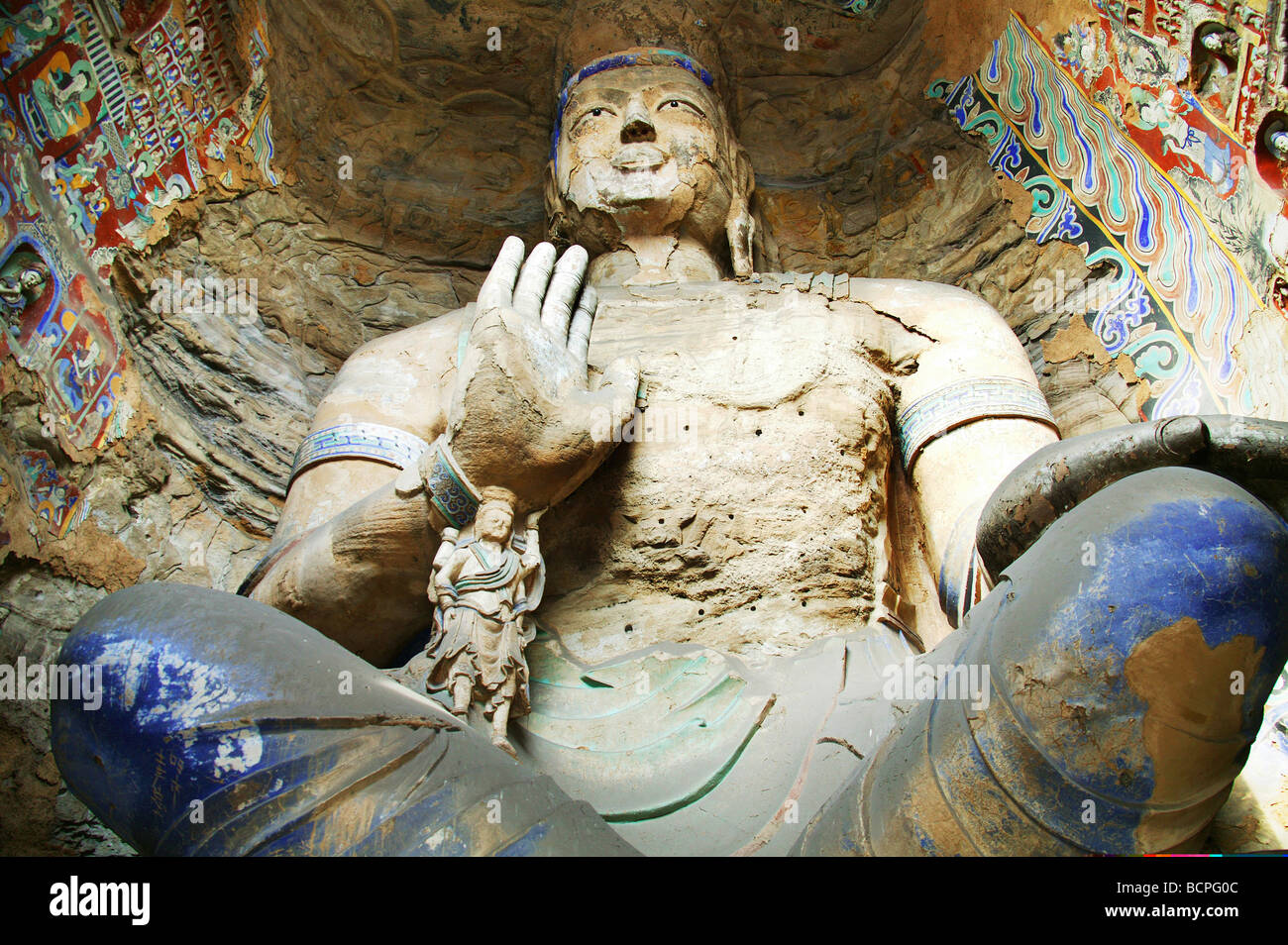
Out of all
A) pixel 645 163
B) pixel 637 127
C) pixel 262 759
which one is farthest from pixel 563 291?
pixel 262 759

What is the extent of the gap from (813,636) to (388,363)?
1.66 m

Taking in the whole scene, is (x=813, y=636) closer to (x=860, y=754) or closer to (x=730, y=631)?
(x=730, y=631)

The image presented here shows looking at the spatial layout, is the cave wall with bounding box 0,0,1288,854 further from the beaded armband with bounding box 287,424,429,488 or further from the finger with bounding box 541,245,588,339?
the finger with bounding box 541,245,588,339

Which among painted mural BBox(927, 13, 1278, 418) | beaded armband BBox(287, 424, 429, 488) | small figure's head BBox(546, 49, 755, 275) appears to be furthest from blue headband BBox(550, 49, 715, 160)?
beaded armband BBox(287, 424, 429, 488)

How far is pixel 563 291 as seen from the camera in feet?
12.3

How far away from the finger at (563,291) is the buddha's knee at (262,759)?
1.43 meters

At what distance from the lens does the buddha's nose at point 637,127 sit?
15.3 ft

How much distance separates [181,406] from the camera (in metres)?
4.46

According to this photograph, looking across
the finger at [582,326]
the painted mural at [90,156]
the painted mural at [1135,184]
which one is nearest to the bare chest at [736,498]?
the finger at [582,326]

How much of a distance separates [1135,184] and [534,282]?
2.15 m

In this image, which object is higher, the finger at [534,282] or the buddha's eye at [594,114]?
the buddha's eye at [594,114]

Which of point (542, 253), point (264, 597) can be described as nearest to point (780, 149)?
point (542, 253)

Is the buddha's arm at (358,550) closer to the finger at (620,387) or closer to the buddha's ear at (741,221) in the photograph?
the finger at (620,387)

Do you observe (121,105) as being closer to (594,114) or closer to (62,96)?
(62,96)
